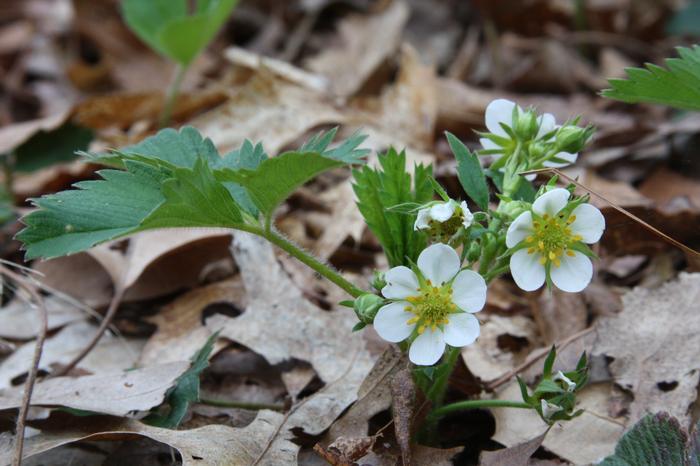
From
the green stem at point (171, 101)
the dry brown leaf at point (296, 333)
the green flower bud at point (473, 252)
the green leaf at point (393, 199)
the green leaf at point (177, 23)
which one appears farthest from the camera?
the green stem at point (171, 101)

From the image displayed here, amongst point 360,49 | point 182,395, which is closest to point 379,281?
point 182,395

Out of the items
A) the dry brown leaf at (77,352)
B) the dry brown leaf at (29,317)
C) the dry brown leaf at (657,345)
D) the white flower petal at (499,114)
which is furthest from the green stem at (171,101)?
the dry brown leaf at (657,345)

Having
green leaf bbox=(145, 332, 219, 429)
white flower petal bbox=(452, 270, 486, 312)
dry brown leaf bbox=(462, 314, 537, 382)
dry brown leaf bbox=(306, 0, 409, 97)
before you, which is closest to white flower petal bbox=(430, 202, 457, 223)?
white flower petal bbox=(452, 270, 486, 312)

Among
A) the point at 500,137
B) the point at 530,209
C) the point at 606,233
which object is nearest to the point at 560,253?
the point at 530,209

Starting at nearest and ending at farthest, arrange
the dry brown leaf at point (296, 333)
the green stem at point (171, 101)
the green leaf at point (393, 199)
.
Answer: the green leaf at point (393, 199) → the dry brown leaf at point (296, 333) → the green stem at point (171, 101)

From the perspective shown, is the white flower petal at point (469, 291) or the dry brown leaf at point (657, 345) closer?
the white flower petal at point (469, 291)

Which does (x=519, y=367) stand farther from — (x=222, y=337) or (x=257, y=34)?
(x=257, y=34)

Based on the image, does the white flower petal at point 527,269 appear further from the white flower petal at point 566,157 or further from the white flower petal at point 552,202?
the white flower petal at point 566,157
